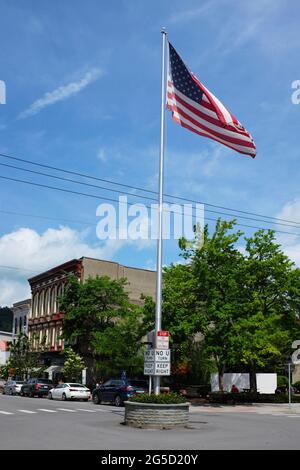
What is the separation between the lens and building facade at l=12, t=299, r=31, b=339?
235 ft

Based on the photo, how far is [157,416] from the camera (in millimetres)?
18438

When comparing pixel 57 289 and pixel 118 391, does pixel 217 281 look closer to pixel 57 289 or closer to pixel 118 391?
pixel 118 391

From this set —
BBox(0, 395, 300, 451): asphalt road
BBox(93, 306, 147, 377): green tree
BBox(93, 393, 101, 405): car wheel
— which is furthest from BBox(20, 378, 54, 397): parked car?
BBox(0, 395, 300, 451): asphalt road

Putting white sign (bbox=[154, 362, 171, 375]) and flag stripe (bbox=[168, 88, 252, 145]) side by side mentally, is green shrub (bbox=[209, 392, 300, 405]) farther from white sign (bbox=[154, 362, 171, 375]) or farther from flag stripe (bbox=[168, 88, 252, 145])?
flag stripe (bbox=[168, 88, 252, 145])

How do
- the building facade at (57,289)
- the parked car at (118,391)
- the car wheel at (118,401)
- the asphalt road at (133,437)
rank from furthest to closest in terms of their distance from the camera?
the building facade at (57,289), the car wheel at (118,401), the parked car at (118,391), the asphalt road at (133,437)

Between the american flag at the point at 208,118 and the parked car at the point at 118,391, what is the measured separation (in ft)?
56.4

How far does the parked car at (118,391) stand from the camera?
32219mm

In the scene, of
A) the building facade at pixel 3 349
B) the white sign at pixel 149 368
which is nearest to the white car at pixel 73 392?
the white sign at pixel 149 368

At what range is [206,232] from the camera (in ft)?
126

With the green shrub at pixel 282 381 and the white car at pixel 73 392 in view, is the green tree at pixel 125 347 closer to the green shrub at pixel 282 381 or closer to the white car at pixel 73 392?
the white car at pixel 73 392

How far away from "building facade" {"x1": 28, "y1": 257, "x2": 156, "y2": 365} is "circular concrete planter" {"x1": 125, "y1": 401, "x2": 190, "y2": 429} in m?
39.7
